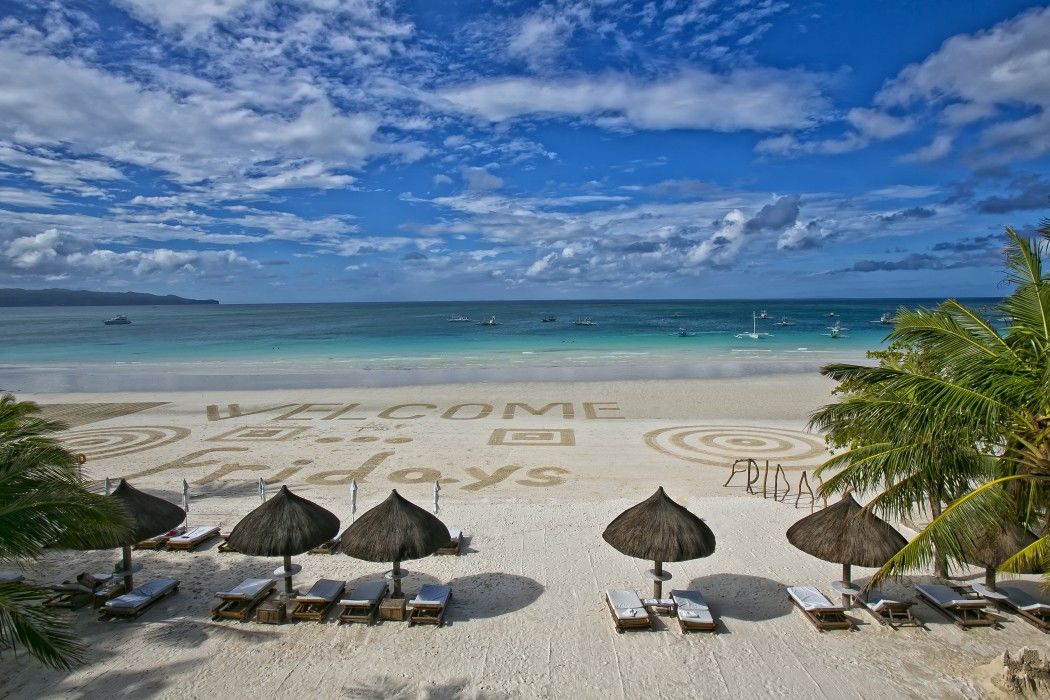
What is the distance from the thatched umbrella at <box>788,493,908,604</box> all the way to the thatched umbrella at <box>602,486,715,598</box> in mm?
1716

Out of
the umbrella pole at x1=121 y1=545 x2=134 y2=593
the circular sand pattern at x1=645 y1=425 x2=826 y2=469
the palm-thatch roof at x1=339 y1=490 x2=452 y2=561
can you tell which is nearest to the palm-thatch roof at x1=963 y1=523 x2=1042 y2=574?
the circular sand pattern at x1=645 y1=425 x2=826 y2=469

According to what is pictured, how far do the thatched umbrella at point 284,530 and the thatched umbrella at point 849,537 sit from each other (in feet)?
26.9

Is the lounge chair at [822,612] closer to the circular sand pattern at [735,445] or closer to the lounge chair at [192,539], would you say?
the circular sand pattern at [735,445]

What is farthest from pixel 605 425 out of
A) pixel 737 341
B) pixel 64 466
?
pixel 737 341

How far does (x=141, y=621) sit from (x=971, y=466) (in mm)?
12547

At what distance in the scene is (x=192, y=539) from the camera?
12.3m

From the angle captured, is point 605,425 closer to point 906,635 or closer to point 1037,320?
point 906,635

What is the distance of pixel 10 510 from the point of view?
6.24 m

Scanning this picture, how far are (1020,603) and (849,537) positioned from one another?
351 cm

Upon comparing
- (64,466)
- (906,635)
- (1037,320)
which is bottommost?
(906,635)

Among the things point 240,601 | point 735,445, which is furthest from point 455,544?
point 735,445

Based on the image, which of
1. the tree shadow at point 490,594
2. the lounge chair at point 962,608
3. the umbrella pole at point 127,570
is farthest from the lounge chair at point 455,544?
the lounge chair at point 962,608

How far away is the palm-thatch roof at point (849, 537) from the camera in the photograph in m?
9.27

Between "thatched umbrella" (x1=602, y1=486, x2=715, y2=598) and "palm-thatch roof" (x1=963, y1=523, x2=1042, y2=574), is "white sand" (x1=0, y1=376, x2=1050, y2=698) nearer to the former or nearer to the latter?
"palm-thatch roof" (x1=963, y1=523, x2=1042, y2=574)
